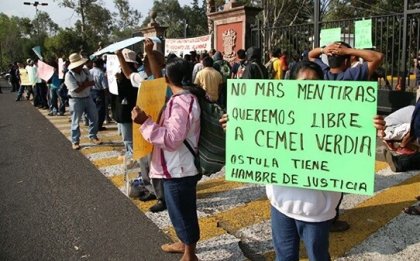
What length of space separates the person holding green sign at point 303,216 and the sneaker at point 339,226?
1.81 metres

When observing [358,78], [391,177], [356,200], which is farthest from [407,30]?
[358,78]

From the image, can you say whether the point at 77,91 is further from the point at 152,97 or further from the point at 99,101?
the point at 152,97

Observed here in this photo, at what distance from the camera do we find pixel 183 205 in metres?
3.44

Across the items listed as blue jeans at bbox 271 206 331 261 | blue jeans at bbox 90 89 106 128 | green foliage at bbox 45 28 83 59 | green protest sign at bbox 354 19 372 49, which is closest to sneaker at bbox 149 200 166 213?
blue jeans at bbox 271 206 331 261

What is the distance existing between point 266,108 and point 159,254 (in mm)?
2003

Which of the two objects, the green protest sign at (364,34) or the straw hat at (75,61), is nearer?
the green protest sign at (364,34)

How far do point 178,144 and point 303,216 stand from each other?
118 cm

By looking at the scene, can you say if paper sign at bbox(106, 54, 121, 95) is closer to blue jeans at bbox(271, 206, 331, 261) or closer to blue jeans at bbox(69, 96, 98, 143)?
blue jeans at bbox(69, 96, 98, 143)

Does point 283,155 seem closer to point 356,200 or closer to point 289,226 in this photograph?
point 289,226

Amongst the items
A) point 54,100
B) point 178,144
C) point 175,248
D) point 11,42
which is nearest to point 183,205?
point 178,144

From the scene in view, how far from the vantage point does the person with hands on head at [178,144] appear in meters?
3.21

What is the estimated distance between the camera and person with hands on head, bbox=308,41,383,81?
3195 millimetres

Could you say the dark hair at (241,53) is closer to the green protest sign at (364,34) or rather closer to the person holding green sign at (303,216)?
the green protest sign at (364,34)

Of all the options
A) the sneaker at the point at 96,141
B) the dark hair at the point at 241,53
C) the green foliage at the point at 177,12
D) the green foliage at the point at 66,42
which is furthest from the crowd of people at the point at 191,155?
the green foliage at the point at 177,12
